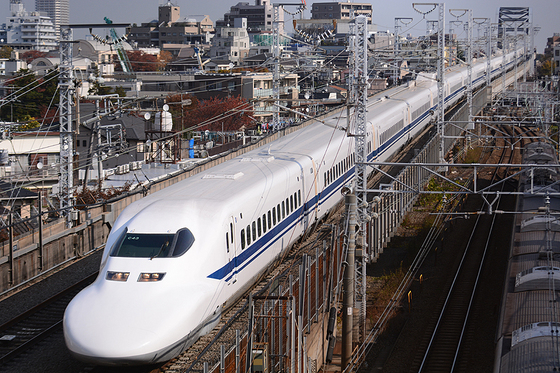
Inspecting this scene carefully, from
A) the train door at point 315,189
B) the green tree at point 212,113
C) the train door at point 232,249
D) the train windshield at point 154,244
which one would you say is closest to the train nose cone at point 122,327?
the train windshield at point 154,244

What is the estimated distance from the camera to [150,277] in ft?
37.8

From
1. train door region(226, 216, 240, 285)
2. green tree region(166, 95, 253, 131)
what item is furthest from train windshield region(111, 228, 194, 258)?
green tree region(166, 95, 253, 131)

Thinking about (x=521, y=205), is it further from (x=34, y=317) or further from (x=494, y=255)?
(x=34, y=317)

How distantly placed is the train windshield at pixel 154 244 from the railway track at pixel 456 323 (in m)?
8.26

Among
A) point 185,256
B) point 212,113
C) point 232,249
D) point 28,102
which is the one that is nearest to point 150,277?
point 185,256

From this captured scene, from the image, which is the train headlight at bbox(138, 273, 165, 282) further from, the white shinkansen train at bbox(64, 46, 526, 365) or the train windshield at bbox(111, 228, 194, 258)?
the train windshield at bbox(111, 228, 194, 258)


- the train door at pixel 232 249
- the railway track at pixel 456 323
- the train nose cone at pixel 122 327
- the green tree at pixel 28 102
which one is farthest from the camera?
the green tree at pixel 28 102

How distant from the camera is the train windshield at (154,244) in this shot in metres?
11.9

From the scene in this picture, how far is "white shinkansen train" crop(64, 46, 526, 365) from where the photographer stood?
35.0 feet

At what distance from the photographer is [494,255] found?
26969mm

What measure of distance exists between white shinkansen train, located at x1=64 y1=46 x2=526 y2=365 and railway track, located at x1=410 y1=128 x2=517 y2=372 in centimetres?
482

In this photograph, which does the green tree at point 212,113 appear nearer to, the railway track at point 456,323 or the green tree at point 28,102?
the green tree at point 28,102

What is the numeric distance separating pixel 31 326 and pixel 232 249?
16.9ft

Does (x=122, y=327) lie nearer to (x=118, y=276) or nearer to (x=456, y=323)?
(x=118, y=276)
